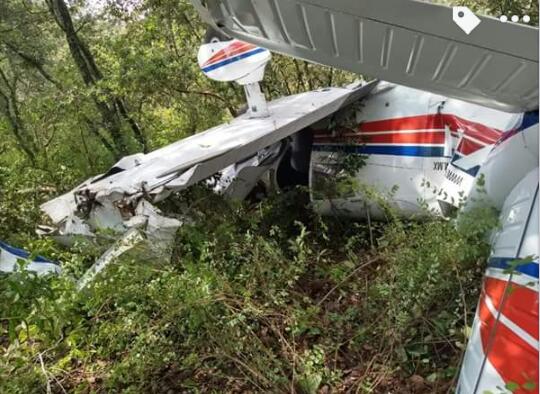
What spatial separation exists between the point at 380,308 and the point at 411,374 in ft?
1.63

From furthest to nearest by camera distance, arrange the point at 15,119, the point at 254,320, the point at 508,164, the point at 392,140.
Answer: the point at 15,119 < the point at 392,140 < the point at 254,320 < the point at 508,164

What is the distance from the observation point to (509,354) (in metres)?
1.70

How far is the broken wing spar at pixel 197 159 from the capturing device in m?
4.04

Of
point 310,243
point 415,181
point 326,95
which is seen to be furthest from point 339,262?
point 326,95

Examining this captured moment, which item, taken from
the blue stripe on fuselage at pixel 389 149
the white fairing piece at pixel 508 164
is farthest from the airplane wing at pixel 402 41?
the blue stripe on fuselage at pixel 389 149

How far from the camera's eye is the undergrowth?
275cm

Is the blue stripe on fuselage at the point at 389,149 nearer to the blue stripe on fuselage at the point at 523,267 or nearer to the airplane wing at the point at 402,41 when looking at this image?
the airplane wing at the point at 402,41

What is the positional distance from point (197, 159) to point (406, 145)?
Answer: 1.73m

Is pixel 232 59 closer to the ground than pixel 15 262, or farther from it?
farther from it

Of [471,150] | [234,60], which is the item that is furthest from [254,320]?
[234,60]

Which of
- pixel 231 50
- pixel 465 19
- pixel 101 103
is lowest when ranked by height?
pixel 101 103

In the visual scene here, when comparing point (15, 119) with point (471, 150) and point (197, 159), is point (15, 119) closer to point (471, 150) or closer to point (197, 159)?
point (197, 159)

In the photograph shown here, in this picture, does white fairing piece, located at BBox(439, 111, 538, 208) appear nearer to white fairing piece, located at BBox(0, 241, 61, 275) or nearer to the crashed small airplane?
the crashed small airplane

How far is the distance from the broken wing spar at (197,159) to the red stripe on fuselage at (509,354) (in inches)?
102
